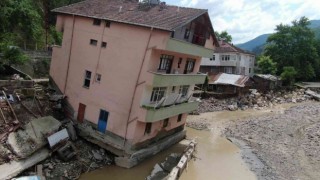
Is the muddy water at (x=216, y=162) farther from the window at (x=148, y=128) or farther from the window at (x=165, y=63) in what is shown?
the window at (x=165, y=63)

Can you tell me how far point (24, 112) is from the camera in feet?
84.4

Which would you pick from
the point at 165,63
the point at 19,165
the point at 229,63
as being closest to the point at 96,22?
the point at 165,63

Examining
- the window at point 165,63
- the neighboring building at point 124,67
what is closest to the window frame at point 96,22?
the neighboring building at point 124,67

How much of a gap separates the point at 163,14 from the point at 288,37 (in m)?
60.3

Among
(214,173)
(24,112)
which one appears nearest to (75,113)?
(24,112)

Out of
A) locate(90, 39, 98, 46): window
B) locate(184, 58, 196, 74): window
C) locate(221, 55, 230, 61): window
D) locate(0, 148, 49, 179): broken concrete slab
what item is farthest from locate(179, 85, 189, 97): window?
locate(221, 55, 230, 61): window

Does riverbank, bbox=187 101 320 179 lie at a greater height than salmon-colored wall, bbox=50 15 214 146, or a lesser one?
lesser

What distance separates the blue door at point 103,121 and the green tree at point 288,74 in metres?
55.6

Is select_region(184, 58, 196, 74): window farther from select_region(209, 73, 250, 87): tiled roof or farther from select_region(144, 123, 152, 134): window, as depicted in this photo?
select_region(209, 73, 250, 87): tiled roof

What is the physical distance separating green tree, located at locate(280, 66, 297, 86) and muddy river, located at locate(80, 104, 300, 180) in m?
36.0

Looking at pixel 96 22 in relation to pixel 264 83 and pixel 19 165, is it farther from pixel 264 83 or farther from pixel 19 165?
Answer: pixel 264 83

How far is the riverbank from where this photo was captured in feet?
102

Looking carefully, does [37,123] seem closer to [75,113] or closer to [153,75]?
[75,113]

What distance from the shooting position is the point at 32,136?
23.6 metres
